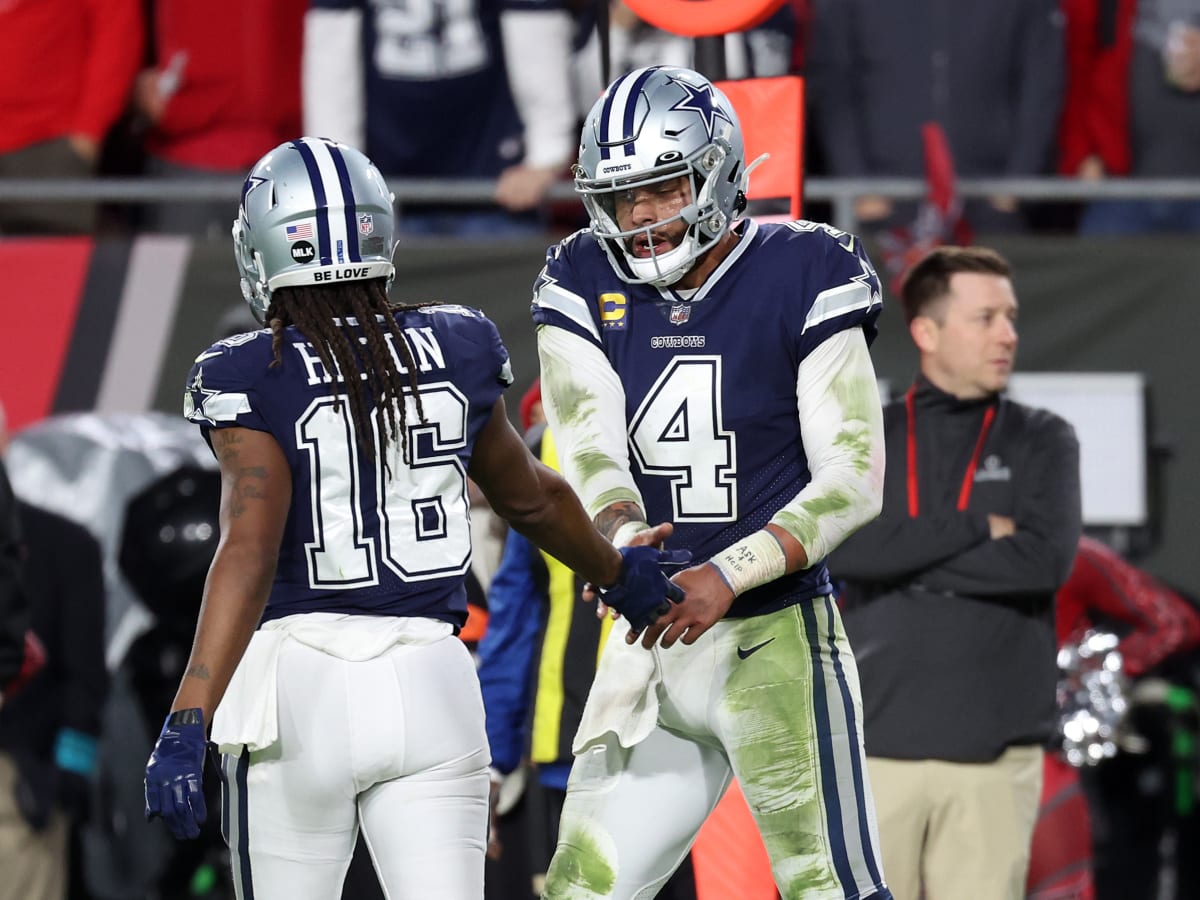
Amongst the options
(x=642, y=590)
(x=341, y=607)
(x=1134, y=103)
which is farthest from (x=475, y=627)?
(x=1134, y=103)

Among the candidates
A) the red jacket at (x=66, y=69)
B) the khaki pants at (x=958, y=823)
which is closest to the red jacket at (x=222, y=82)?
the red jacket at (x=66, y=69)

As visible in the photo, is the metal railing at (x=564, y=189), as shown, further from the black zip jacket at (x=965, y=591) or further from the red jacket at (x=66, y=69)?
the black zip jacket at (x=965, y=591)

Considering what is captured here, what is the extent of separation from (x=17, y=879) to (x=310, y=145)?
2.98m

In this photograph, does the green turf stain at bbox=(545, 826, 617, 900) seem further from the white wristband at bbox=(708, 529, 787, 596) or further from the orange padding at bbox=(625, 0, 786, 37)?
the orange padding at bbox=(625, 0, 786, 37)

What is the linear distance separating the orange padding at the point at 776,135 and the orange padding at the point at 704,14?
5.6 inches

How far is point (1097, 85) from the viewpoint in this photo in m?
7.04

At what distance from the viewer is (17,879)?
18.5ft

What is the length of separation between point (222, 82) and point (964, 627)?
11.6 ft

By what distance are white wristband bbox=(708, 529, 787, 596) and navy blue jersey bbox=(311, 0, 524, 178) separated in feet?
12.2

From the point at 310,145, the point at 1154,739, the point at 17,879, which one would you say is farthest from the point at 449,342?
the point at 1154,739

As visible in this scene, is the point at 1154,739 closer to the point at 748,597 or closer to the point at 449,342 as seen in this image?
the point at 748,597

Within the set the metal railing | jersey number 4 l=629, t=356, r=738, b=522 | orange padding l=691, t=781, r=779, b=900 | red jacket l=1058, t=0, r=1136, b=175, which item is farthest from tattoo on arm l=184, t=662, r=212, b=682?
red jacket l=1058, t=0, r=1136, b=175

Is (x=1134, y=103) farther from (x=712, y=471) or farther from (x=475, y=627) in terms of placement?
(x=712, y=471)

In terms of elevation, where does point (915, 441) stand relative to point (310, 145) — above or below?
below
